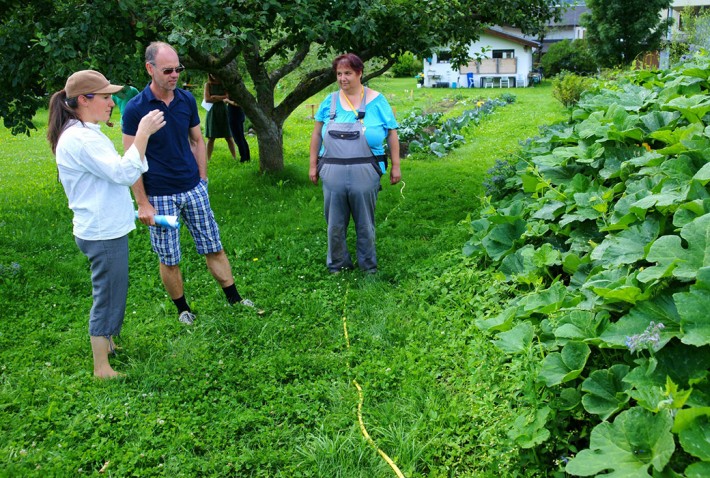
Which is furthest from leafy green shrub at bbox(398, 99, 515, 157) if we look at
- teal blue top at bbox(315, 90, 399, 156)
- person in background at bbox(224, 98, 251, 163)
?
teal blue top at bbox(315, 90, 399, 156)

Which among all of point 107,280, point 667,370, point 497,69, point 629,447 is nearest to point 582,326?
point 667,370

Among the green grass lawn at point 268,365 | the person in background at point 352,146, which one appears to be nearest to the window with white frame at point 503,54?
the green grass lawn at point 268,365

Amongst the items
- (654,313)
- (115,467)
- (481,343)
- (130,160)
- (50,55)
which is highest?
(50,55)

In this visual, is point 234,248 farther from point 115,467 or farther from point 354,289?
point 115,467

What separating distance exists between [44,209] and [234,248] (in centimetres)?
333

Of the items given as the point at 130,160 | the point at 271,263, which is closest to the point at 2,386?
the point at 130,160

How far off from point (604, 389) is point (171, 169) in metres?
3.17

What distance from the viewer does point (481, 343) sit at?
4094 mm

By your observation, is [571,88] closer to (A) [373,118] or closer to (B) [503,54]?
(A) [373,118]

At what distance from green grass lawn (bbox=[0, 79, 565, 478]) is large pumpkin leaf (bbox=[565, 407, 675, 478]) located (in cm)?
45

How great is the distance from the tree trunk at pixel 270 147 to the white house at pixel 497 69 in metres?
31.4

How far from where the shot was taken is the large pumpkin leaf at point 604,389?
2.78m

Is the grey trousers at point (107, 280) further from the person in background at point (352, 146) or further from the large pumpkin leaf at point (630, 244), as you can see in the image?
the large pumpkin leaf at point (630, 244)

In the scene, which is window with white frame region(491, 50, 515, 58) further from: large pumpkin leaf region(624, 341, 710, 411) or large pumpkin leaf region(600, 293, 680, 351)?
large pumpkin leaf region(624, 341, 710, 411)
